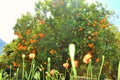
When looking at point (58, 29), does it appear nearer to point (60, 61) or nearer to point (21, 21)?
point (60, 61)

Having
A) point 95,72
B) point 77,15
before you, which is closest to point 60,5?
point 77,15

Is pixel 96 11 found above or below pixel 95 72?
above

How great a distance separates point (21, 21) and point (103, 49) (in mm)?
7074

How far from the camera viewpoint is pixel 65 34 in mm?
24391

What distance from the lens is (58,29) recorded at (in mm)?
24469

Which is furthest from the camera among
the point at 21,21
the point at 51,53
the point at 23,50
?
the point at 21,21

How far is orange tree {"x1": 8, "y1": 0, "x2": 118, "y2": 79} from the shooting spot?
950 inches

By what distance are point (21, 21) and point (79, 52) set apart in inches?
228

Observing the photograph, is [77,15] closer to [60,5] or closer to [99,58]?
[60,5]

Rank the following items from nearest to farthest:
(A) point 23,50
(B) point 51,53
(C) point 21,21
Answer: (B) point 51,53 < (A) point 23,50 < (C) point 21,21

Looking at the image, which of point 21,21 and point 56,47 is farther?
point 21,21

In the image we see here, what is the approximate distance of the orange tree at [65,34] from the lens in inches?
950

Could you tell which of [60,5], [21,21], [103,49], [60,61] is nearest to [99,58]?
[103,49]

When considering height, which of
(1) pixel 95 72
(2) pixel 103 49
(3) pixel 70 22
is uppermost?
(3) pixel 70 22
